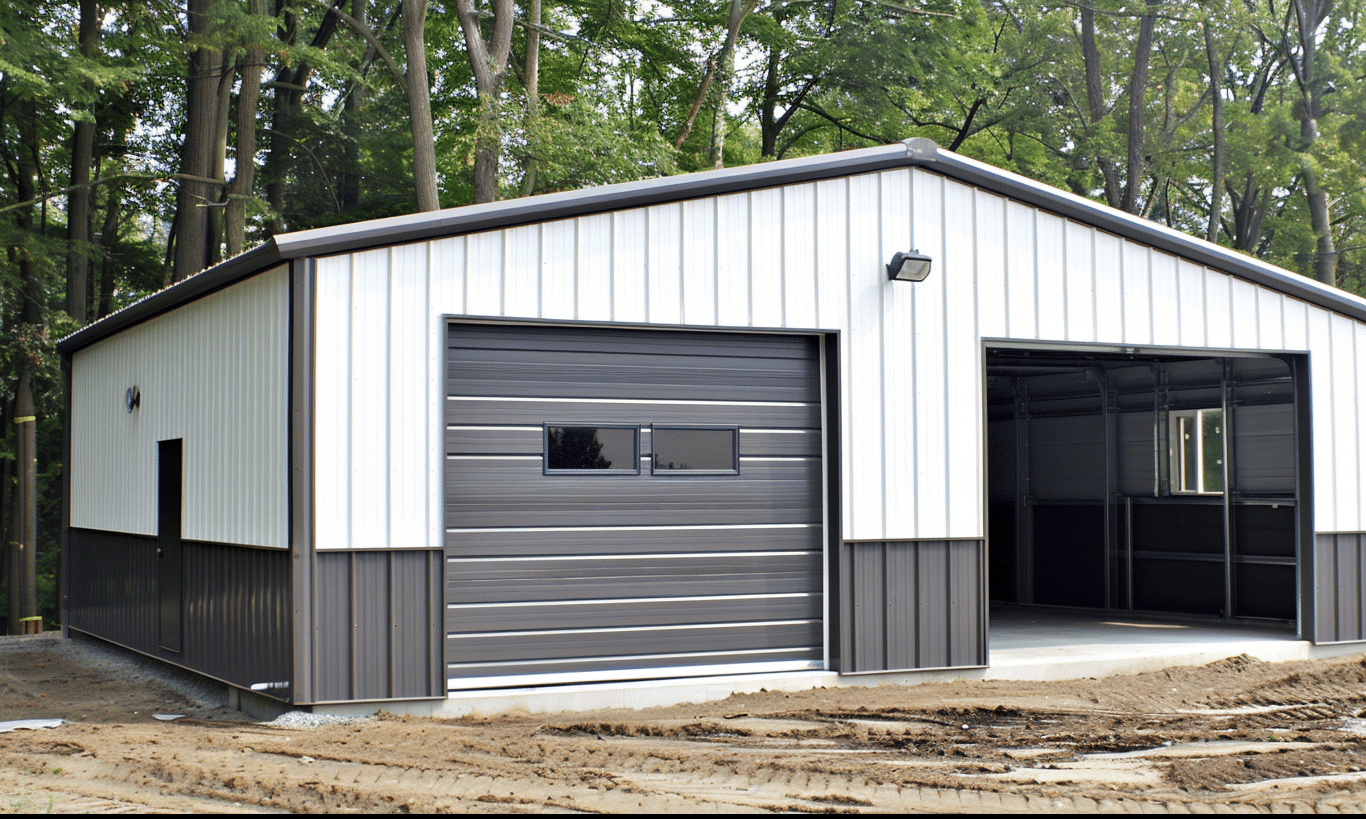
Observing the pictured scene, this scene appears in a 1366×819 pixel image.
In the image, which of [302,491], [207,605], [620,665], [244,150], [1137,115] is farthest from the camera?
[1137,115]

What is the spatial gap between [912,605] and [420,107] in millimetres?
11927

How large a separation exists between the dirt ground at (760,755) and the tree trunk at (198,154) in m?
11.9

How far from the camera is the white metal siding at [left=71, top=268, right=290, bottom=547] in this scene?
7.72m

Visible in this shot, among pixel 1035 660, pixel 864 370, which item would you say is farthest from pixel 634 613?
pixel 1035 660

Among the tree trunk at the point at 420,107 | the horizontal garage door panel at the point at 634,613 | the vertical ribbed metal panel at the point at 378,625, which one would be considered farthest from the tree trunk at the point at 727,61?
the vertical ribbed metal panel at the point at 378,625

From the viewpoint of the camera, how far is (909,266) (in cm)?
888

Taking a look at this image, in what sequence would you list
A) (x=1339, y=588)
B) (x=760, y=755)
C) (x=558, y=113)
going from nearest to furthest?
(x=760, y=755)
(x=1339, y=588)
(x=558, y=113)

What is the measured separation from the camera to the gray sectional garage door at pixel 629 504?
808 centimetres

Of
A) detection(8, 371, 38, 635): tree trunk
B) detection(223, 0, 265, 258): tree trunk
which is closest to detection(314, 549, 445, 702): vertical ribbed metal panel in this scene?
detection(223, 0, 265, 258): tree trunk

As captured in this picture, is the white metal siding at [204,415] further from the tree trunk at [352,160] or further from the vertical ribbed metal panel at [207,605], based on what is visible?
the tree trunk at [352,160]

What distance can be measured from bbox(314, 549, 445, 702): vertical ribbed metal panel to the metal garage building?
15mm

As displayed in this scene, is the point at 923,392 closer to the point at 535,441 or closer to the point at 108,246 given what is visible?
the point at 535,441

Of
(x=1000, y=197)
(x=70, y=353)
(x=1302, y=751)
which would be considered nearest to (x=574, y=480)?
(x=1000, y=197)

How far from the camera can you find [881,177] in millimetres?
9094
